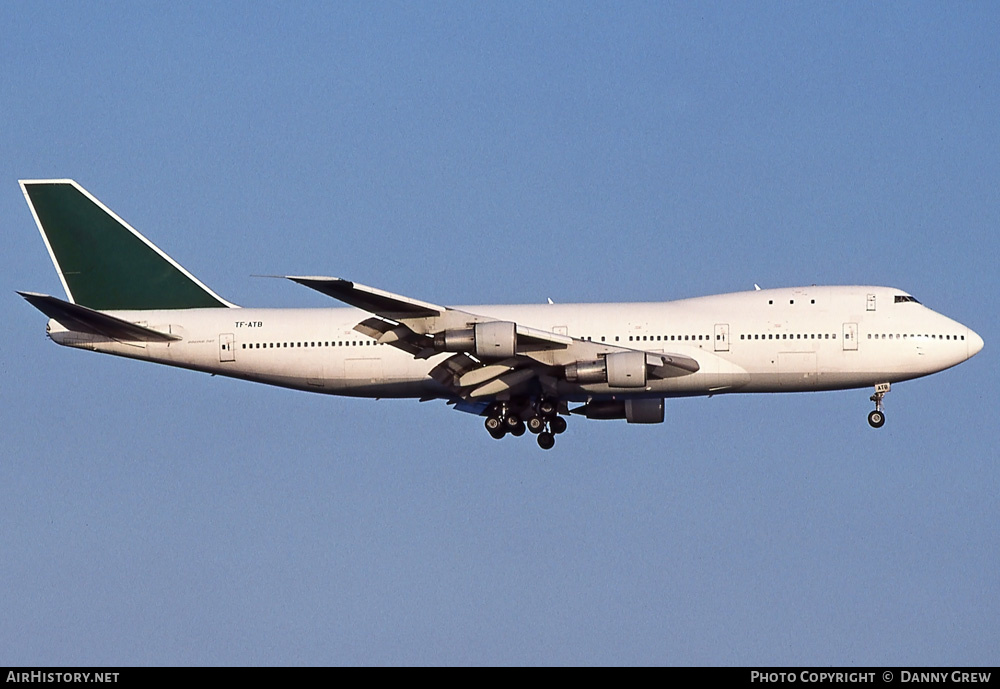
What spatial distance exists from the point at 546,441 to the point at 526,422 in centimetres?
91

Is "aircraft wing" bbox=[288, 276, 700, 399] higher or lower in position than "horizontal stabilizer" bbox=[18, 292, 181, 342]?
lower

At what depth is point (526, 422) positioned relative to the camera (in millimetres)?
49844

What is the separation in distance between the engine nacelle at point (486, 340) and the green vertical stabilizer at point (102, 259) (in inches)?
408

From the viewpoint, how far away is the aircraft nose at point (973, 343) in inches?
1881

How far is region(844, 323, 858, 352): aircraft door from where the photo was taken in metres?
47.3

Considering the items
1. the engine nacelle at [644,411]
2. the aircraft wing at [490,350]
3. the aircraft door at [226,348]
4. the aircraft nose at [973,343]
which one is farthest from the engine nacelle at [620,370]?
the aircraft door at [226,348]

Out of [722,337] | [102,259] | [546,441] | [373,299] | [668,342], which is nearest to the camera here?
[373,299]

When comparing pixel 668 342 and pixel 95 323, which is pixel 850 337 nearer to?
pixel 668 342

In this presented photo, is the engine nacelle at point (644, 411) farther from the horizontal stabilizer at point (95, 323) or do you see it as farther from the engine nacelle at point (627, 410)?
the horizontal stabilizer at point (95, 323)

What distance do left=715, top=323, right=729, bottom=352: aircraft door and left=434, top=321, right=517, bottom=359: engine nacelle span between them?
6.65 metres

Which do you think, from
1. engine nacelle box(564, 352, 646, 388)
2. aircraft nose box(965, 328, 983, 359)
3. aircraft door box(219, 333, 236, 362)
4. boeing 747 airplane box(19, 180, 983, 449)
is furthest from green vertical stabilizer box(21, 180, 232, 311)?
aircraft nose box(965, 328, 983, 359)

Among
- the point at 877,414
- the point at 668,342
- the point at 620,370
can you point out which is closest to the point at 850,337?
the point at 877,414

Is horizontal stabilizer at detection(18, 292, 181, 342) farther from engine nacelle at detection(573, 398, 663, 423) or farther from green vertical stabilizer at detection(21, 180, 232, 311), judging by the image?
engine nacelle at detection(573, 398, 663, 423)
